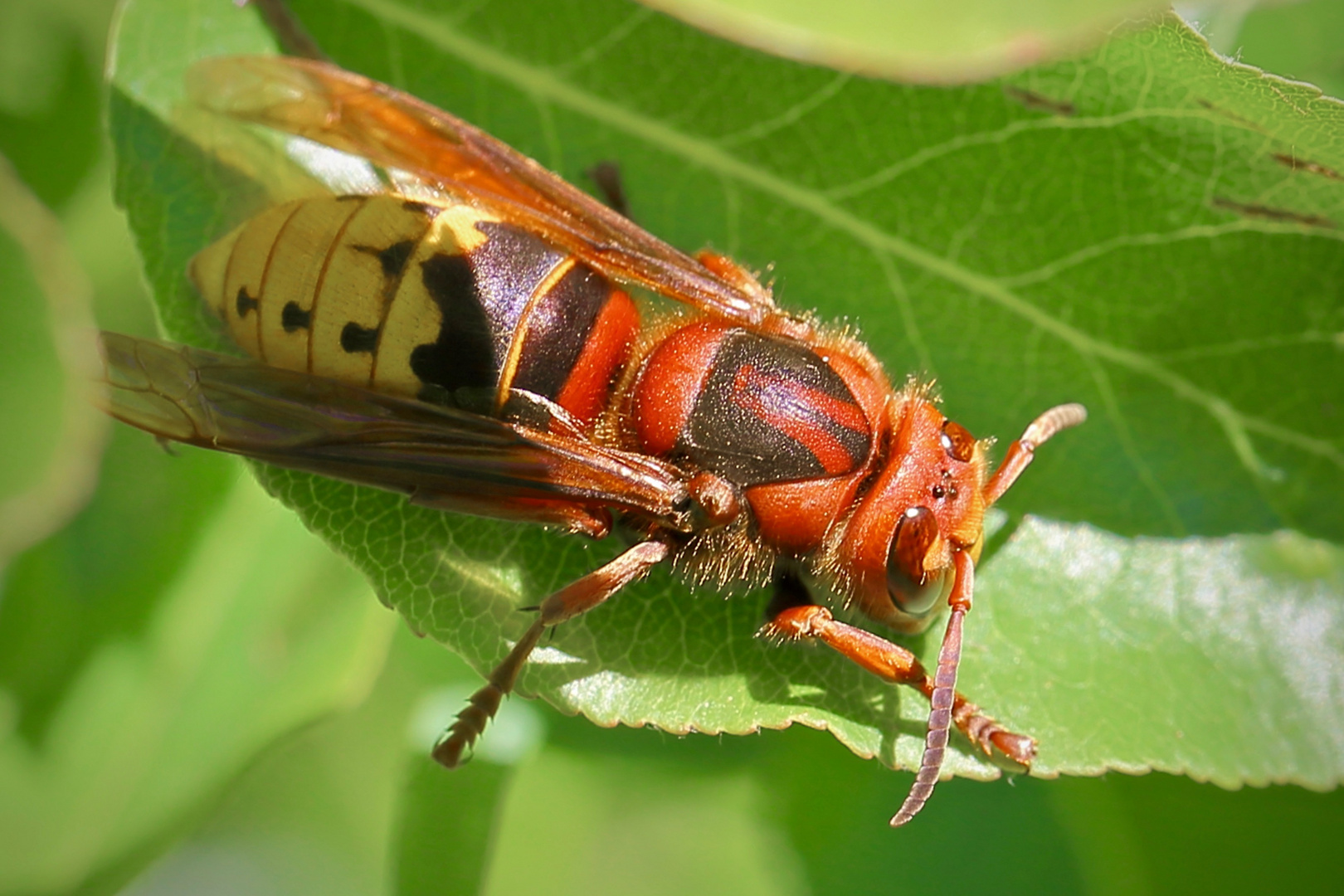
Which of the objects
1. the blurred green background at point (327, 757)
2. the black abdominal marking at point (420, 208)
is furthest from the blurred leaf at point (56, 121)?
the black abdominal marking at point (420, 208)

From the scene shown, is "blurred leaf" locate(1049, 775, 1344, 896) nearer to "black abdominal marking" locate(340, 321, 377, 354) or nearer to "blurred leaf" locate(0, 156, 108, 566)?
"black abdominal marking" locate(340, 321, 377, 354)

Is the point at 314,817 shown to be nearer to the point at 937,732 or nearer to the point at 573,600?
the point at 573,600

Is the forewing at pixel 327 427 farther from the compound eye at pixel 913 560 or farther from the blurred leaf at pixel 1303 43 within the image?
the blurred leaf at pixel 1303 43

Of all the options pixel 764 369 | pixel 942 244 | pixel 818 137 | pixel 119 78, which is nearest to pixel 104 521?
pixel 119 78

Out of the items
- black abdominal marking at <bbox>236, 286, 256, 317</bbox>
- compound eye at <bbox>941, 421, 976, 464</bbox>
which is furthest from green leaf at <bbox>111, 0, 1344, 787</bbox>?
compound eye at <bbox>941, 421, 976, 464</bbox>

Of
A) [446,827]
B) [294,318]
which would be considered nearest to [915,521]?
[446,827]

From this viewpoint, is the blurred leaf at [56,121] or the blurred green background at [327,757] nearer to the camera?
the blurred green background at [327,757]

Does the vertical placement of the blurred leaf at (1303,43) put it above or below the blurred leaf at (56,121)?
above
